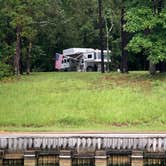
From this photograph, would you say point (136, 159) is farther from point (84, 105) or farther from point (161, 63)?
point (161, 63)

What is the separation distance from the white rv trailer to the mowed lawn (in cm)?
1914

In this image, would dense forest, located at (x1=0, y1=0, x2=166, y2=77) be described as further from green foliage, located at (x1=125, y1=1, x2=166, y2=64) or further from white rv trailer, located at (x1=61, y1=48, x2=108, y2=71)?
white rv trailer, located at (x1=61, y1=48, x2=108, y2=71)

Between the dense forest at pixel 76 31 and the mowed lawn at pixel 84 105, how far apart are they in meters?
3.29

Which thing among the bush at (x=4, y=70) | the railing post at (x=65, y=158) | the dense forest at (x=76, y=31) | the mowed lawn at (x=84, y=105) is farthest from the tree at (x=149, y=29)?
the railing post at (x=65, y=158)

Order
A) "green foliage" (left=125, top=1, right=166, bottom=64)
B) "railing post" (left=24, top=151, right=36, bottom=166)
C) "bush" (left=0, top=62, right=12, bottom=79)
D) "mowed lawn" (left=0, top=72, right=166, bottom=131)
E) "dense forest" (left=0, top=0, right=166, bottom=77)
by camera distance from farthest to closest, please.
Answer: "bush" (left=0, top=62, right=12, bottom=79) < "dense forest" (left=0, top=0, right=166, bottom=77) < "green foliage" (left=125, top=1, right=166, bottom=64) < "mowed lawn" (left=0, top=72, right=166, bottom=131) < "railing post" (left=24, top=151, right=36, bottom=166)

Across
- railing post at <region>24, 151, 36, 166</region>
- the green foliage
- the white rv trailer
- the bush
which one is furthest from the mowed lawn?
the white rv trailer

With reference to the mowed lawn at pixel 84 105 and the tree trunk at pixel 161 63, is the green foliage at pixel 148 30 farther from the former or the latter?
the mowed lawn at pixel 84 105

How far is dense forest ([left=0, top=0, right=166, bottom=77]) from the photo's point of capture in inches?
1593

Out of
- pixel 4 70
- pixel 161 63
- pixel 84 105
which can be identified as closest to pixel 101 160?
pixel 84 105

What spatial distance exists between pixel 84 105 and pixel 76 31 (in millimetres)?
33003

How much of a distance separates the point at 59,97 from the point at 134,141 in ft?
42.7

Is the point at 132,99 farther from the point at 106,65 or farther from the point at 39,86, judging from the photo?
the point at 106,65

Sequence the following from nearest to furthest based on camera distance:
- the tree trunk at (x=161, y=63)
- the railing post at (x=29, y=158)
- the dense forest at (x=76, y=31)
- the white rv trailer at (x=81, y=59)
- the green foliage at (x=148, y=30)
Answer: the railing post at (x=29, y=158) → the green foliage at (x=148, y=30) → the dense forest at (x=76, y=31) → the tree trunk at (x=161, y=63) → the white rv trailer at (x=81, y=59)

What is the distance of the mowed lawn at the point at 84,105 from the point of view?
3038 cm
